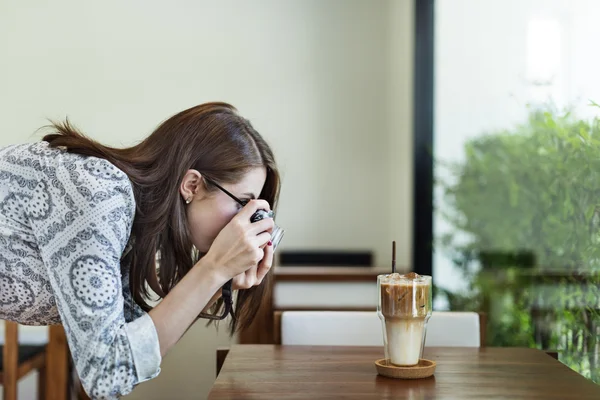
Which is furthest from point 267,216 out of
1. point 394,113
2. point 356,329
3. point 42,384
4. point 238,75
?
point 238,75

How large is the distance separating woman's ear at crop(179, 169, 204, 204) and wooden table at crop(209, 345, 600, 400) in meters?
0.32

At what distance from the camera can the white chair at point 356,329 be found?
183 centimetres

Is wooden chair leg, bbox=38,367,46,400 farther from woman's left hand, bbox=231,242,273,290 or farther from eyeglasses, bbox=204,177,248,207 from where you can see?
eyeglasses, bbox=204,177,248,207

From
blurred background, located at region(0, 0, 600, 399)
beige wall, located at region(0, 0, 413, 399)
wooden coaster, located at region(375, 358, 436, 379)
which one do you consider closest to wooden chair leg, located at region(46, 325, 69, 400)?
blurred background, located at region(0, 0, 600, 399)

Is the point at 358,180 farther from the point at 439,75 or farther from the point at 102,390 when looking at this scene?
the point at 102,390

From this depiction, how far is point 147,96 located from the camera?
3.96m

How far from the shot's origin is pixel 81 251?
3.86 feet

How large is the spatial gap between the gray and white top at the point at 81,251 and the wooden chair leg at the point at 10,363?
4.24 ft

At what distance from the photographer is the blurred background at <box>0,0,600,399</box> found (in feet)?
6.41

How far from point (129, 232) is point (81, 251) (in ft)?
0.37

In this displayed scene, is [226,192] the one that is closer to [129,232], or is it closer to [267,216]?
[267,216]

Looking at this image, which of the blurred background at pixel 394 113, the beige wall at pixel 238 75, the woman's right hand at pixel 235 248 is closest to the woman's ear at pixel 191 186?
the woman's right hand at pixel 235 248

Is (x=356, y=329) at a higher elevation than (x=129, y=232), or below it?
below

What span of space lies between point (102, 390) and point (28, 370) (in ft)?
5.58
